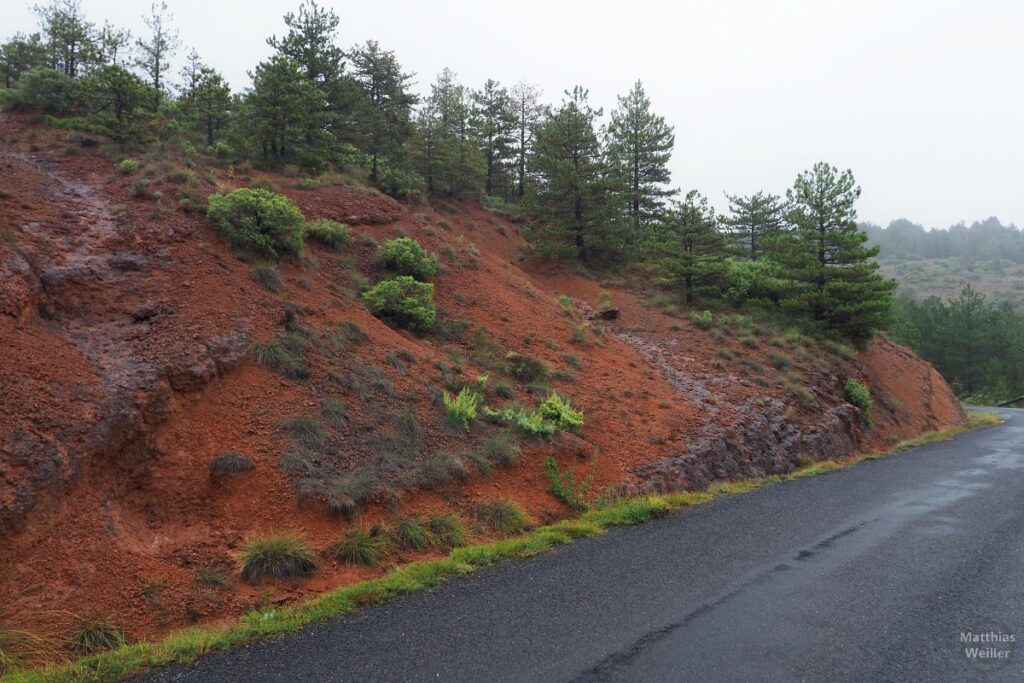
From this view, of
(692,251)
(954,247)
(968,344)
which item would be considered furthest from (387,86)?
(954,247)

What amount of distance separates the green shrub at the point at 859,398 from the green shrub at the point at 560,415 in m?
12.8

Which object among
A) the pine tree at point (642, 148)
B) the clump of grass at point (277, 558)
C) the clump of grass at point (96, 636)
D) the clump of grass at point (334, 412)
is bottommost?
the clump of grass at point (96, 636)

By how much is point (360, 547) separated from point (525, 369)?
22.7ft

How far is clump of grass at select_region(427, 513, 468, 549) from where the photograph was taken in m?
7.79

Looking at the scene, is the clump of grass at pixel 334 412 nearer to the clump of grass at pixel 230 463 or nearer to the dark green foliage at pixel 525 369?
the clump of grass at pixel 230 463

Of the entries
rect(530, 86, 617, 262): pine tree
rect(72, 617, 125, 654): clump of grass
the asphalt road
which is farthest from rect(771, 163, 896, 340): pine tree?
rect(72, 617, 125, 654): clump of grass

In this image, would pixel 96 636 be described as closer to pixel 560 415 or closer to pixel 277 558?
pixel 277 558

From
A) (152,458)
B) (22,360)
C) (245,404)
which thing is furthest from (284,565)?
(22,360)

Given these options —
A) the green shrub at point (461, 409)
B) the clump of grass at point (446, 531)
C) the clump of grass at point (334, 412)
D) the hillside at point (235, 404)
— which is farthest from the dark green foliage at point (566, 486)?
the clump of grass at point (334, 412)

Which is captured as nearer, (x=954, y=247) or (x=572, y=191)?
(x=572, y=191)

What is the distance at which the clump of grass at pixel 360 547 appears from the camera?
6977mm

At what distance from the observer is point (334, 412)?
891 centimetres

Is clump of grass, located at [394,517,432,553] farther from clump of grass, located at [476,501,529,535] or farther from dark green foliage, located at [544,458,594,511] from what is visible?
dark green foliage, located at [544,458,594,511]

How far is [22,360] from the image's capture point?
22.2ft
